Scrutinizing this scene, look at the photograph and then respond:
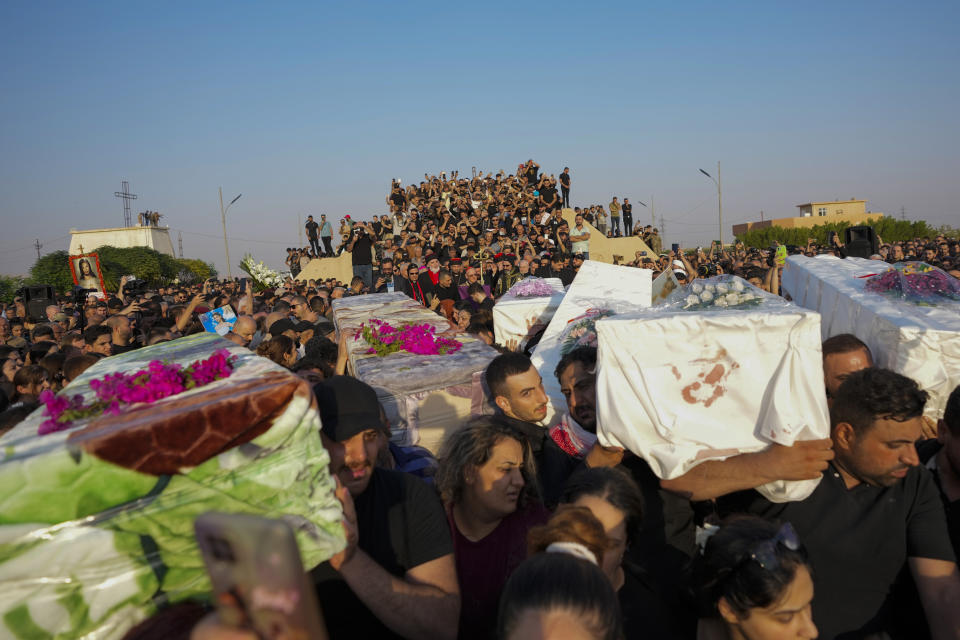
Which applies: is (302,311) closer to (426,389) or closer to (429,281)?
(429,281)

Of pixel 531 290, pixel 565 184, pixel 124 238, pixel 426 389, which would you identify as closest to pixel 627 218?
pixel 565 184

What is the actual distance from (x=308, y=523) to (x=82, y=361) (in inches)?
158

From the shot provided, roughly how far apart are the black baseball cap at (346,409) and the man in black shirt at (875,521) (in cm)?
160

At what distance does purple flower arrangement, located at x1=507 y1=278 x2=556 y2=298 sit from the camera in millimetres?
6781

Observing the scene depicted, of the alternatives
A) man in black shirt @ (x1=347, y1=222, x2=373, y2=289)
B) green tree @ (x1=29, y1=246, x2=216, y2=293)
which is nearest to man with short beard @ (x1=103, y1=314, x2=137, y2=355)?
man in black shirt @ (x1=347, y1=222, x2=373, y2=289)

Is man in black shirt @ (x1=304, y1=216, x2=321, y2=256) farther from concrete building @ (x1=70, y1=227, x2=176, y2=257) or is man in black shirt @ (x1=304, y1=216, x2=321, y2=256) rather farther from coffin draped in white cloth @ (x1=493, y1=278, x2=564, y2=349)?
concrete building @ (x1=70, y1=227, x2=176, y2=257)

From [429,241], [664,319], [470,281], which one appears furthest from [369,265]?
[664,319]

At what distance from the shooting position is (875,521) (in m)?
2.22

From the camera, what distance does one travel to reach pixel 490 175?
22.1m

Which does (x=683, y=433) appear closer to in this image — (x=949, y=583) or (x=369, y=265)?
(x=949, y=583)

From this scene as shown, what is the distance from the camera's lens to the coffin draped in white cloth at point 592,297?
4.36m

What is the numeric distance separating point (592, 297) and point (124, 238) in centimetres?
5554

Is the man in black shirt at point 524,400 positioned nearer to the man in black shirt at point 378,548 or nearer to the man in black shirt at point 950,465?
the man in black shirt at point 378,548

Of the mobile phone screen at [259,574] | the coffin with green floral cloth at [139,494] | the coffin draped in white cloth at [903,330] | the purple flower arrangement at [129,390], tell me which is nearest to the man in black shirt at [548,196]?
the coffin draped in white cloth at [903,330]
